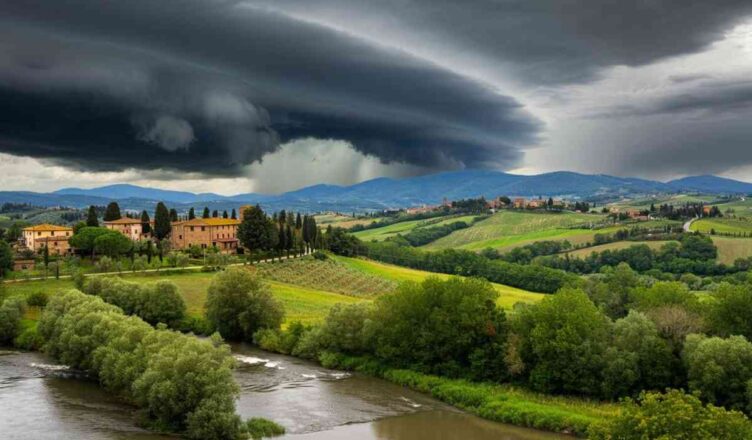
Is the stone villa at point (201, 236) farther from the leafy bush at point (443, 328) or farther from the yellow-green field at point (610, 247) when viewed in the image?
the yellow-green field at point (610, 247)

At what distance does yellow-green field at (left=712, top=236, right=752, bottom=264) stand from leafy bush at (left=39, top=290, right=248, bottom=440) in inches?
5813

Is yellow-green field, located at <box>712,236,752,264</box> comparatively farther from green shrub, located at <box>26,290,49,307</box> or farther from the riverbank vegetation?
green shrub, located at <box>26,290,49,307</box>

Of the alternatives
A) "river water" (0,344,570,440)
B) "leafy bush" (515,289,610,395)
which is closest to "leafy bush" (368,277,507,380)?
"leafy bush" (515,289,610,395)

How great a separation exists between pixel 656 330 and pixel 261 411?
106 ft

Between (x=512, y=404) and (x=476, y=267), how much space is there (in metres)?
109

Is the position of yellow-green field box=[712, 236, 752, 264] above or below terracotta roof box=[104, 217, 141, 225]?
below

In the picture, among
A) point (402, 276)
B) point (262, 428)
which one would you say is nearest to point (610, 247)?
point (402, 276)

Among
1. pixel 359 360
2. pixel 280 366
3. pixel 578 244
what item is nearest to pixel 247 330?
pixel 280 366

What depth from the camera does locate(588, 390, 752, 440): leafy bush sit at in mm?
29312

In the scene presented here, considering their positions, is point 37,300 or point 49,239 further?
point 49,239

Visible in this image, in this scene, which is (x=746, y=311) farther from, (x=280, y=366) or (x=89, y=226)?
(x=89, y=226)

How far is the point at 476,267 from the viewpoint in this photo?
15700 cm

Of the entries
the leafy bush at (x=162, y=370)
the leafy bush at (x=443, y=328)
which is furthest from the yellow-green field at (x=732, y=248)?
the leafy bush at (x=162, y=370)

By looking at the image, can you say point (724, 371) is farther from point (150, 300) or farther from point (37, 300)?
point (37, 300)
